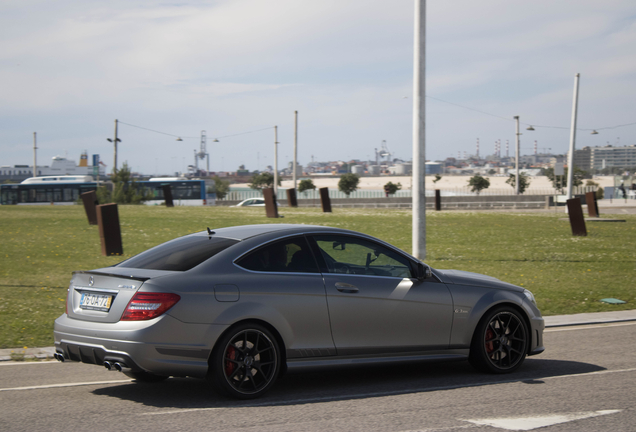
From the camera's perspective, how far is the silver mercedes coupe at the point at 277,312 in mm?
5344

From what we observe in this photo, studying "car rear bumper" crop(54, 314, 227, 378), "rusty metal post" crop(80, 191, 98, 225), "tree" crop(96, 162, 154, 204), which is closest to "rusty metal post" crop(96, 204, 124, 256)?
"rusty metal post" crop(80, 191, 98, 225)

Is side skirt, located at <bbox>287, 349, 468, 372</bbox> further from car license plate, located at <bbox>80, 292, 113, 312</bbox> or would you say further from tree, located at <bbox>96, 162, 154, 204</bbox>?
tree, located at <bbox>96, 162, 154, 204</bbox>

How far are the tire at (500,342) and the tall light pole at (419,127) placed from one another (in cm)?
873

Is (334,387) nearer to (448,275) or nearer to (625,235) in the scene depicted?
(448,275)

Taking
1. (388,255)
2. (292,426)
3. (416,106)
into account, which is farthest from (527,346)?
(416,106)

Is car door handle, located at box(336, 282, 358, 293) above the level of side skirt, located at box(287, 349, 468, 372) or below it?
above

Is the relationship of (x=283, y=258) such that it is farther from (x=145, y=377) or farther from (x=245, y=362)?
(x=145, y=377)

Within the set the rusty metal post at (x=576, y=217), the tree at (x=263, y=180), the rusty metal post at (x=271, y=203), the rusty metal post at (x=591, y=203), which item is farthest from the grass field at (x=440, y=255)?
the tree at (x=263, y=180)

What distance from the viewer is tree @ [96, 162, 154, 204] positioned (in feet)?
146

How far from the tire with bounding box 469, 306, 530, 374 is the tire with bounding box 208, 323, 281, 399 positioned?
7.00ft

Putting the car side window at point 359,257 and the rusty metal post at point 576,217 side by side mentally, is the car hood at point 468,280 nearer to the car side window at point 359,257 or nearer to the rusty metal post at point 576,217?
the car side window at point 359,257

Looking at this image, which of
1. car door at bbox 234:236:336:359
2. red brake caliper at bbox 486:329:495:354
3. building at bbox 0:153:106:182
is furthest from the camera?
building at bbox 0:153:106:182

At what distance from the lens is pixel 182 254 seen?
591 cm

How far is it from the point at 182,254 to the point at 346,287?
57.9 inches
